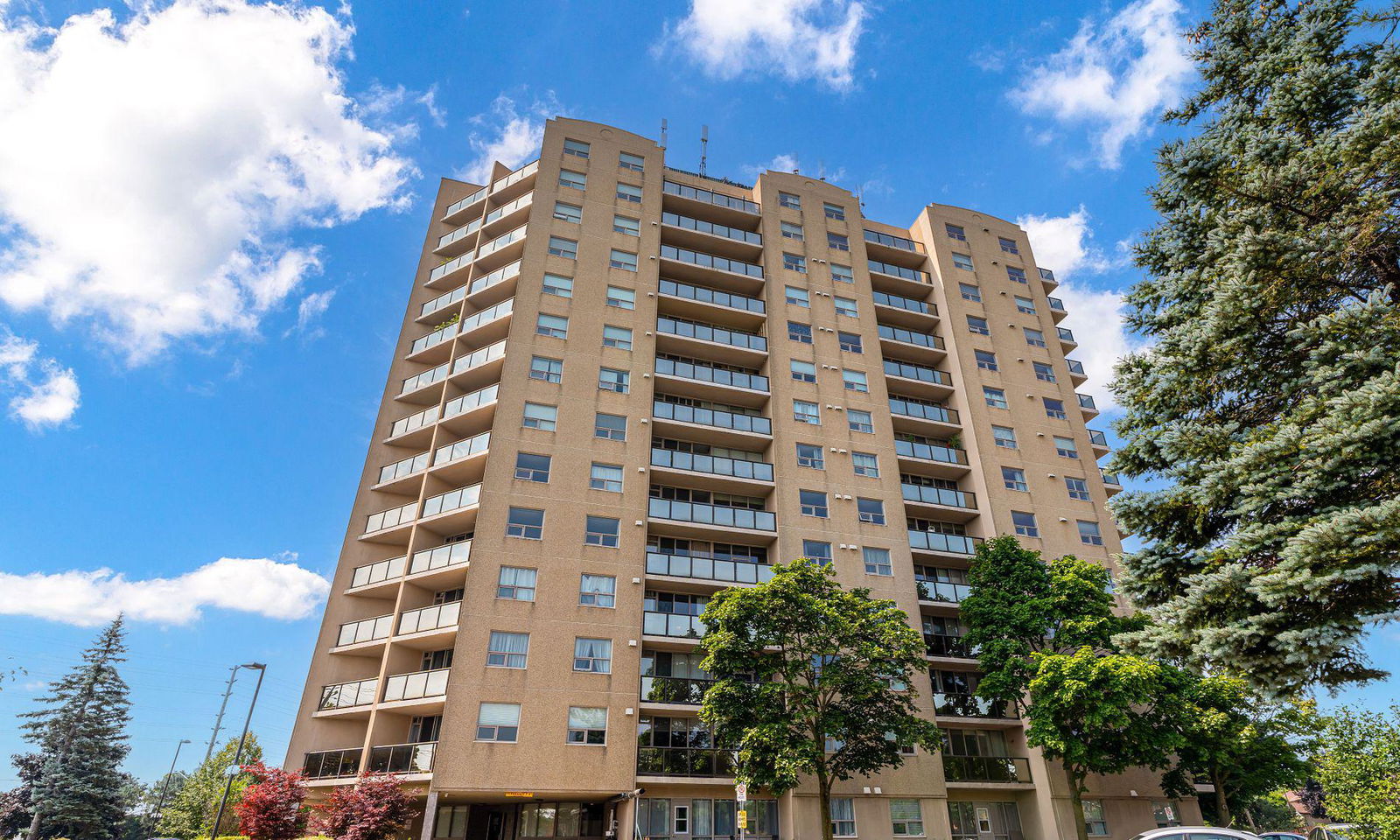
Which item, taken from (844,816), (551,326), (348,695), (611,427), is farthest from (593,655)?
(551,326)

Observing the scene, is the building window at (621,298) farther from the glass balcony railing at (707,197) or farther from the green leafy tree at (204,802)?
the green leafy tree at (204,802)

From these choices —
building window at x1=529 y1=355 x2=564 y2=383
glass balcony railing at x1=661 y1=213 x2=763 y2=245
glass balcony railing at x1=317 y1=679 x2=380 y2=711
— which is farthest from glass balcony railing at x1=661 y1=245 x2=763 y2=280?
glass balcony railing at x1=317 y1=679 x2=380 y2=711

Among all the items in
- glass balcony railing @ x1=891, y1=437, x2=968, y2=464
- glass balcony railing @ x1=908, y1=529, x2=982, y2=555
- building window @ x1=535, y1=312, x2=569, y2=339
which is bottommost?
glass balcony railing @ x1=908, y1=529, x2=982, y2=555

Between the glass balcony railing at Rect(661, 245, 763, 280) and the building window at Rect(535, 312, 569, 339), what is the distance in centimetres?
782

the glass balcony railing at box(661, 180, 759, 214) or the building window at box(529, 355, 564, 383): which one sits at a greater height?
the glass balcony railing at box(661, 180, 759, 214)

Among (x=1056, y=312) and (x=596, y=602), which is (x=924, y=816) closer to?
(x=596, y=602)

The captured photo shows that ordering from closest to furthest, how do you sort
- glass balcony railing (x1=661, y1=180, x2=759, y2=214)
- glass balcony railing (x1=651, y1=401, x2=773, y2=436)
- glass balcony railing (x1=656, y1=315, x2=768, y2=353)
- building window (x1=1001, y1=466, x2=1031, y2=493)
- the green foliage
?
the green foliage → glass balcony railing (x1=651, y1=401, x2=773, y2=436) → glass balcony railing (x1=656, y1=315, x2=768, y2=353) → building window (x1=1001, y1=466, x2=1031, y2=493) → glass balcony railing (x1=661, y1=180, x2=759, y2=214)

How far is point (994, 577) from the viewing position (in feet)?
101

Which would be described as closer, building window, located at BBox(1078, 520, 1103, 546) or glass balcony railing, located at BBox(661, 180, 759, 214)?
building window, located at BBox(1078, 520, 1103, 546)

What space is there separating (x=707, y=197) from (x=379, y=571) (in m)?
27.4

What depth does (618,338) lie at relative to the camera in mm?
35562

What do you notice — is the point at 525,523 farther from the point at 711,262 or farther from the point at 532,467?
the point at 711,262

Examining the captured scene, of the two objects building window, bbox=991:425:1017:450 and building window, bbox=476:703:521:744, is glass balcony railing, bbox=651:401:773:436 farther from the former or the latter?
building window, bbox=476:703:521:744

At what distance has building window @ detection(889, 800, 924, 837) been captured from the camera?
2775 centimetres
